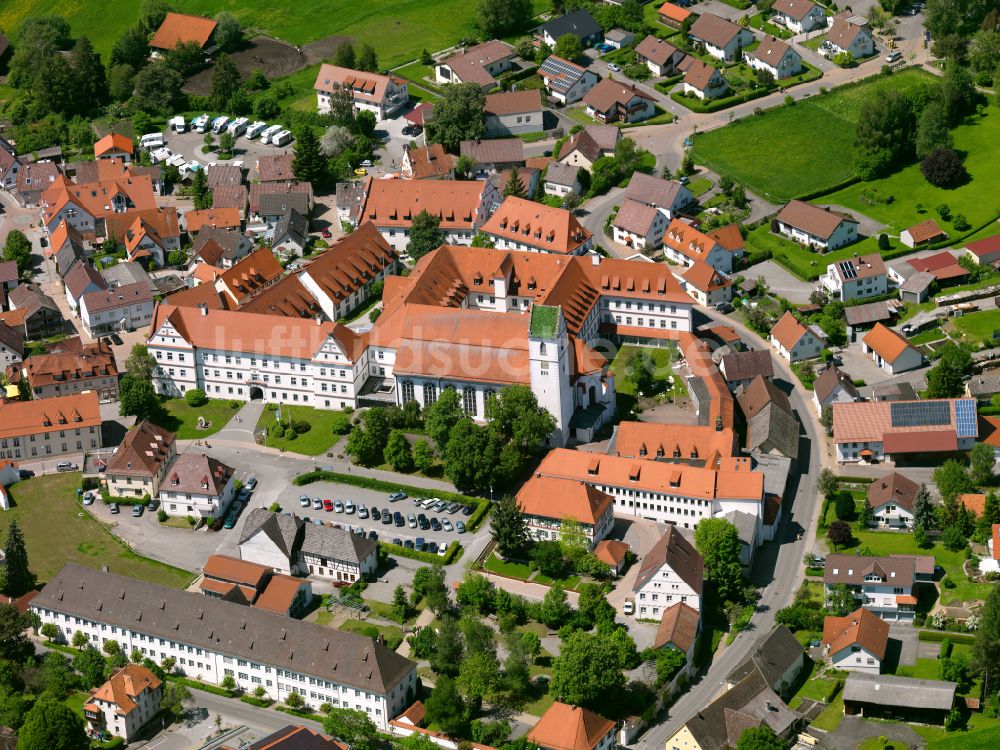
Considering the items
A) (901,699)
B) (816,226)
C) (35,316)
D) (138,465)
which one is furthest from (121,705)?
(816,226)

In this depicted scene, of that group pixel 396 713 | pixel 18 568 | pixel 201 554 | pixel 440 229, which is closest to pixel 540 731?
pixel 396 713

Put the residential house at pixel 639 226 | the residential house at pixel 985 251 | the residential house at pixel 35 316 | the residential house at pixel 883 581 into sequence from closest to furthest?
the residential house at pixel 883 581
the residential house at pixel 35 316
the residential house at pixel 985 251
the residential house at pixel 639 226

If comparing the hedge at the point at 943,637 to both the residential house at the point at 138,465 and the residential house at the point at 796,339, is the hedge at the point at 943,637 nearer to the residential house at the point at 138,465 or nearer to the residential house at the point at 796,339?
the residential house at the point at 796,339

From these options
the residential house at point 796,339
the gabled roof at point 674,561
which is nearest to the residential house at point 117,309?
the residential house at point 796,339

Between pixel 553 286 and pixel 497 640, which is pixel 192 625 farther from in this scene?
pixel 553 286

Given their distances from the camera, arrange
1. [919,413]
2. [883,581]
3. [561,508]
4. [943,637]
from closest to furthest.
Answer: [943,637] → [883,581] → [561,508] → [919,413]

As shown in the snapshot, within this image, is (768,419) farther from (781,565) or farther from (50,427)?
(50,427)

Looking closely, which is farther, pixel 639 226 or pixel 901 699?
pixel 639 226
